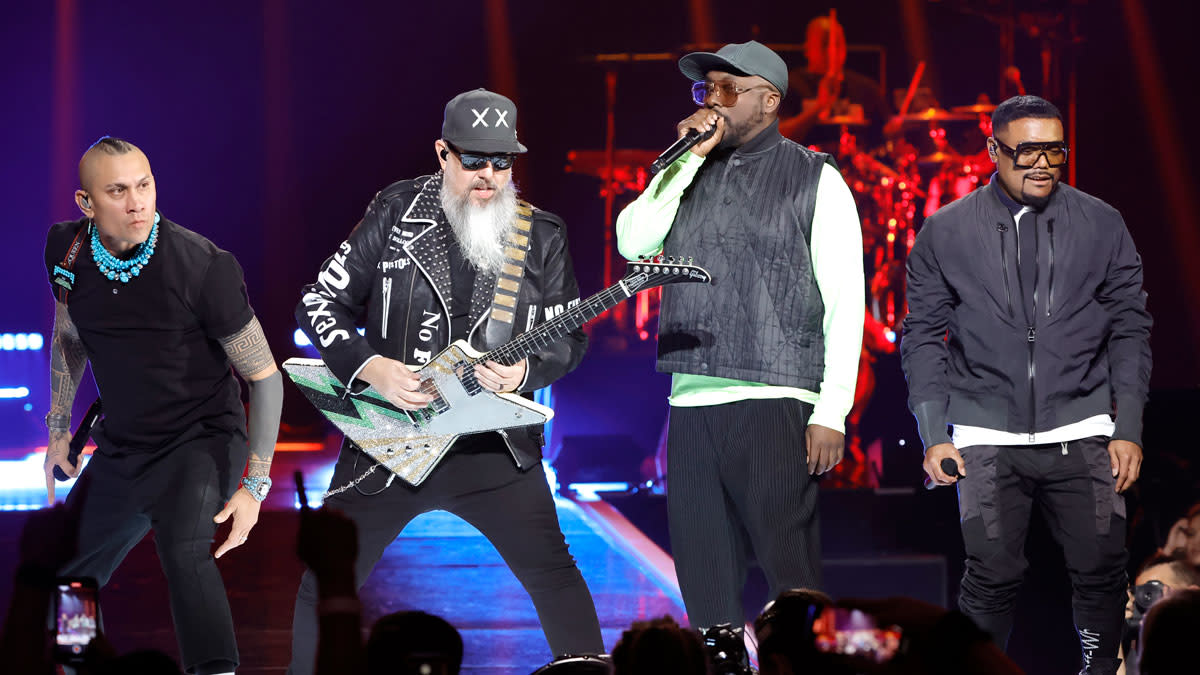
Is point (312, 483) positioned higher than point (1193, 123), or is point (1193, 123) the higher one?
point (1193, 123)

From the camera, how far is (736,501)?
3.63m

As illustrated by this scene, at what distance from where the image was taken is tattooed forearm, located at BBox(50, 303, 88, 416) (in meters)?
3.96

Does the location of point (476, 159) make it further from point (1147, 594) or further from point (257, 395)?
point (1147, 594)

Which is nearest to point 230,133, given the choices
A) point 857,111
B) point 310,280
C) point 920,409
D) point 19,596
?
point 310,280

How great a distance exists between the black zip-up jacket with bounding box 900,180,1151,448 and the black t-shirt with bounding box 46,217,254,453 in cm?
218

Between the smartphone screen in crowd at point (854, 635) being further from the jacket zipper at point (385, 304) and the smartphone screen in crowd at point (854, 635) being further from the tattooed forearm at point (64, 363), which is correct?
the tattooed forearm at point (64, 363)

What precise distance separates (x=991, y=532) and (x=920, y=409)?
1.41 feet

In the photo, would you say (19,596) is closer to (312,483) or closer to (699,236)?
(699,236)

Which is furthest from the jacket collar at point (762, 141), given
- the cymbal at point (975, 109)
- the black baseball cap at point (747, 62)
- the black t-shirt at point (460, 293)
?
the cymbal at point (975, 109)

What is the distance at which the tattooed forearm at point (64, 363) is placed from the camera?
3.96m

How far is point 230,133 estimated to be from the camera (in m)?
12.7

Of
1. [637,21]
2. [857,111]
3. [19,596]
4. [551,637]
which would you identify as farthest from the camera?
[637,21]

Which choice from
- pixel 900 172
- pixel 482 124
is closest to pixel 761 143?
pixel 482 124

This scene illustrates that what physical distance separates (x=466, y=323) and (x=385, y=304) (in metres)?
0.25
